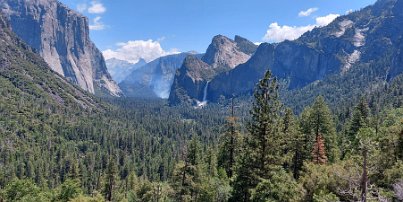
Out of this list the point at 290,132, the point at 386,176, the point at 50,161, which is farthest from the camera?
the point at 50,161

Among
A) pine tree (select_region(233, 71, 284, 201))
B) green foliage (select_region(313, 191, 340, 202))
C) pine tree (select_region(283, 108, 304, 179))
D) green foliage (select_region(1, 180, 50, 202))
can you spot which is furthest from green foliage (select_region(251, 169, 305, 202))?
green foliage (select_region(1, 180, 50, 202))

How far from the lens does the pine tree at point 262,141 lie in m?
40.4

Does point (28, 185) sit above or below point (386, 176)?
below

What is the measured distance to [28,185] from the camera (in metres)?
67.2

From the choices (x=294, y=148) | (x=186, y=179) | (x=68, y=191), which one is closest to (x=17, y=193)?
(x=68, y=191)

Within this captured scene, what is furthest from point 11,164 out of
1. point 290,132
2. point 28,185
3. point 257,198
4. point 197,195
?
point 257,198

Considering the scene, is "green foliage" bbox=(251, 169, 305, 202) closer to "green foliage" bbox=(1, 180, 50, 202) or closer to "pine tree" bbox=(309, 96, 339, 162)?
"pine tree" bbox=(309, 96, 339, 162)

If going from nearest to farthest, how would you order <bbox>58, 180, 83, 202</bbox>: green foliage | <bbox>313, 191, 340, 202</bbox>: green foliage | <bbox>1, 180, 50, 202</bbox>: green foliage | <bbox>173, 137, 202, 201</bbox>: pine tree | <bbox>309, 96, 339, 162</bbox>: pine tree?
1. <bbox>313, 191, 340, 202</bbox>: green foliage
2. <bbox>173, 137, 202, 201</bbox>: pine tree
3. <bbox>309, 96, 339, 162</bbox>: pine tree
4. <bbox>58, 180, 83, 202</bbox>: green foliage
5. <bbox>1, 180, 50, 202</bbox>: green foliage

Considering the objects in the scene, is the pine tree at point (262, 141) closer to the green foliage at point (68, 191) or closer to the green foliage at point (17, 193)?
the green foliage at point (68, 191)

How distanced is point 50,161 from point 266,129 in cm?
15100

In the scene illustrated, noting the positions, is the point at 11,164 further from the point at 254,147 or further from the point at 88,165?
the point at 254,147

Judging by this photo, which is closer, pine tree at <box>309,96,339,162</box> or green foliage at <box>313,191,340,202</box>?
green foliage at <box>313,191,340,202</box>

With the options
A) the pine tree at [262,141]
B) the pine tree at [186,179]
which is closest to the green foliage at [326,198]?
the pine tree at [262,141]

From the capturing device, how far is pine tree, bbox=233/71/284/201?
40.4 meters
